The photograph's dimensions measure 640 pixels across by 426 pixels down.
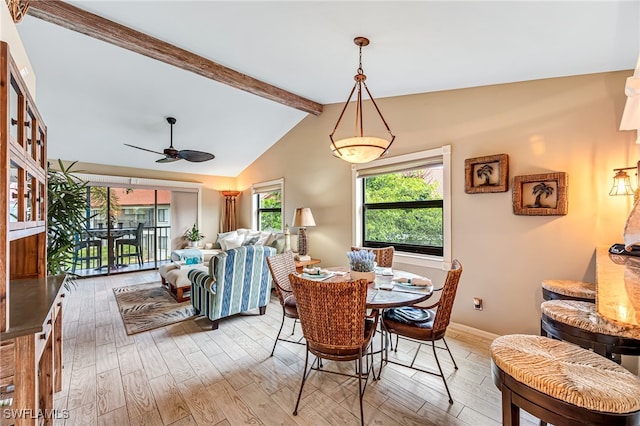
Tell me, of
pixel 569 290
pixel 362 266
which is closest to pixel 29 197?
pixel 362 266

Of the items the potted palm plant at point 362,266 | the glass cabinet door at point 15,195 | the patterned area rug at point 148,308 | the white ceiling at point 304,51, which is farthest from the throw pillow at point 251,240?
the glass cabinet door at point 15,195

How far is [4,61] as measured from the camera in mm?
1100

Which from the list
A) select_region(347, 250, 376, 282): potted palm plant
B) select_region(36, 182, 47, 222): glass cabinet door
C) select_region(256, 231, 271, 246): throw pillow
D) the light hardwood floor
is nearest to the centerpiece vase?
select_region(347, 250, 376, 282): potted palm plant

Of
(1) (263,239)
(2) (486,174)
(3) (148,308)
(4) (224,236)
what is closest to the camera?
(2) (486,174)

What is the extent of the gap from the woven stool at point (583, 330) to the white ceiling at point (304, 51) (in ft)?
5.59

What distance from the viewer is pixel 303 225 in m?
4.46

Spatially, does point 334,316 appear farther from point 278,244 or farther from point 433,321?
point 278,244

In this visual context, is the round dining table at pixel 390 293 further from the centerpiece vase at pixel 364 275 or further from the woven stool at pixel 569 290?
the woven stool at pixel 569 290

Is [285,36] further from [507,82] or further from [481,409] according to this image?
[481,409]


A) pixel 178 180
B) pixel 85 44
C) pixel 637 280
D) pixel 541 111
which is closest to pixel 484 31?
pixel 541 111

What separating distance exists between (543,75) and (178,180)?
22.6 feet

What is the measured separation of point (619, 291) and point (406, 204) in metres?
2.69

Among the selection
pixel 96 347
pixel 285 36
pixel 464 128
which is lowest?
pixel 96 347

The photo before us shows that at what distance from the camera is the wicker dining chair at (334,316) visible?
64.5 inches
